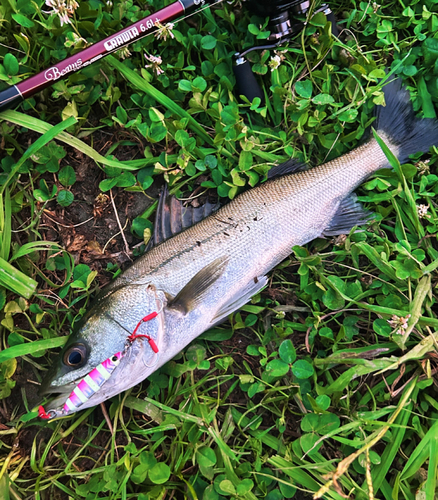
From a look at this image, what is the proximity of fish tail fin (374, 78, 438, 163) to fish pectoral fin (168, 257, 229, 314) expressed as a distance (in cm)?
155

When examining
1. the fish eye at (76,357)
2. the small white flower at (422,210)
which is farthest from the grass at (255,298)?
the fish eye at (76,357)

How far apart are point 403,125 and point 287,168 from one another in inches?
33.3

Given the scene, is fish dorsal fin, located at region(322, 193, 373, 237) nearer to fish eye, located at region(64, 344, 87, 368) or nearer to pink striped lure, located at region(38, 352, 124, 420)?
pink striped lure, located at region(38, 352, 124, 420)

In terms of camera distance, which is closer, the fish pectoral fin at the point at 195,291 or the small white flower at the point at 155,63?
the fish pectoral fin at the point at 195,291

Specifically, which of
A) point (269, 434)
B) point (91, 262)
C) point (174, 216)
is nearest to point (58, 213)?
point (91, 262)

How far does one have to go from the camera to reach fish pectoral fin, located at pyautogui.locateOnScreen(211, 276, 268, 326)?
2.24m

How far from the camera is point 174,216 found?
7.73 ft

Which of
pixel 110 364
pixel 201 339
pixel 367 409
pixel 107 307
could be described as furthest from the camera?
pixel 201 339

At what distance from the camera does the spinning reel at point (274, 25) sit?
7.41ft

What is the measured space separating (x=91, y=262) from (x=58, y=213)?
0.43m

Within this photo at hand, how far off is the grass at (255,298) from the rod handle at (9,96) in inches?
8.2

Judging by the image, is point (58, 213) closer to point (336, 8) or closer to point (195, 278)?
point (195, 278)

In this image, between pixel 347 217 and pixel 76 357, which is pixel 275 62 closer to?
pixel 347 217

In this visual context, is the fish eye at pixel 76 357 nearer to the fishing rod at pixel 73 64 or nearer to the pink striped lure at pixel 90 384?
the pink striped lure at pixel 90 384
